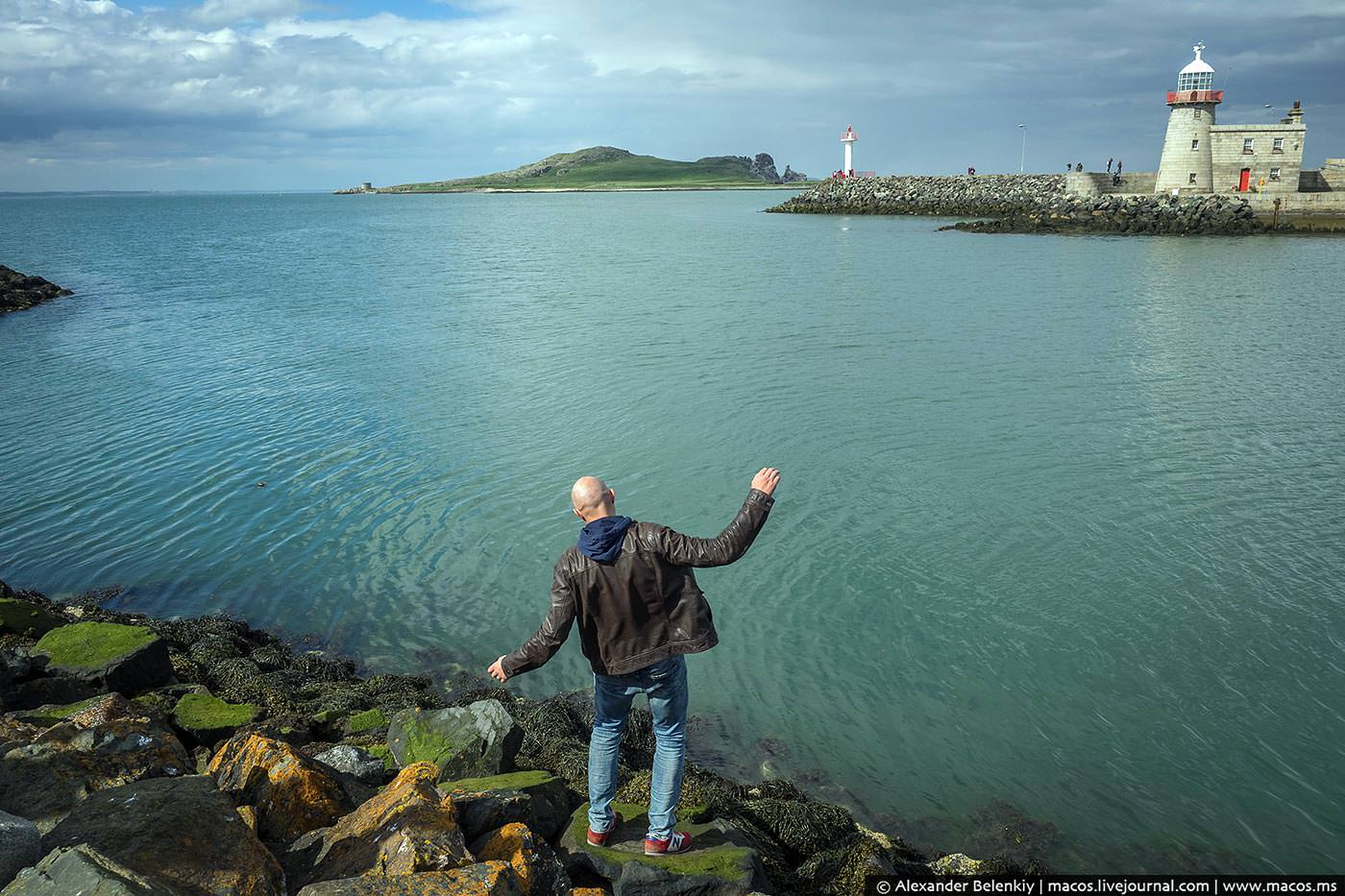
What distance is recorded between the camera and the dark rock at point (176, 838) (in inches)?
181

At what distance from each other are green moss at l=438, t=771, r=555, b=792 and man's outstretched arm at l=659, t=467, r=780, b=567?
2481 mm

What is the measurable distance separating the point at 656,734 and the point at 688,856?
0.87 metres

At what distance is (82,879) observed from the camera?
4.15 metres

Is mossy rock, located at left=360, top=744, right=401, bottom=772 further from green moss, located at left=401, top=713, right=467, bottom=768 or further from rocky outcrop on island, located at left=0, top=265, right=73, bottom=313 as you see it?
rocky outcrop on island, located at left=0, top=265, right=73, bottom=313

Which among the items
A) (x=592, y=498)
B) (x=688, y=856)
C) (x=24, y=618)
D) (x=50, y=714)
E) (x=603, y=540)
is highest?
(x=592, y=498)

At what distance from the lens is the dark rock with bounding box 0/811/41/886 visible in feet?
15.0

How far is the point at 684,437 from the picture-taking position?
19.3m

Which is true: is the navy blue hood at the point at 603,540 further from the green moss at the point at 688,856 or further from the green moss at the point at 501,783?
the green moss at the point at 501,783

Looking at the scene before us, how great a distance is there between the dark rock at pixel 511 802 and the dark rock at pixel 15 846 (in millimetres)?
2349

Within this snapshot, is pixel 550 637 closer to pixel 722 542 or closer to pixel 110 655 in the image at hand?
pixel 722 542

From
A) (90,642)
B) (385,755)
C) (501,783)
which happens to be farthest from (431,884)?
(90,642)

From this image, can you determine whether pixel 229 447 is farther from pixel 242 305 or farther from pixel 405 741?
pixel 242 305

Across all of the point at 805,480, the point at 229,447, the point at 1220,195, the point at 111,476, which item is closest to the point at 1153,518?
the point at 805,480

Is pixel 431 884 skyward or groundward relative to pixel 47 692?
skyward
